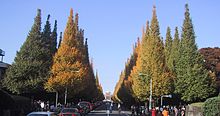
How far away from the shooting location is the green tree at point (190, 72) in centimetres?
5528

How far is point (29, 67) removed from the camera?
54906mm

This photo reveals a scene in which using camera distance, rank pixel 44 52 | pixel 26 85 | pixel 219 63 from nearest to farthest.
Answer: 1. pixel 26 85
2. pixel 44 52
3. pixel 219 63

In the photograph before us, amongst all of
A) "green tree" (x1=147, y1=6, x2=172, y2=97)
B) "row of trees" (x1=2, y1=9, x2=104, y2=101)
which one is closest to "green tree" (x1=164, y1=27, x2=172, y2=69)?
"green tree" (x1=147, y1=6, x2=172, y2=97)

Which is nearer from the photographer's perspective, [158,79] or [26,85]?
[26,85]

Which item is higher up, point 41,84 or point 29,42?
point 29,42

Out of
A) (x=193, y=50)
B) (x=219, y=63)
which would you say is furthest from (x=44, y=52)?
(x=219, y=63)

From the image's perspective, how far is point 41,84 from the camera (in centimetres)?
5612

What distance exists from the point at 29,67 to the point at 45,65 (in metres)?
3.40

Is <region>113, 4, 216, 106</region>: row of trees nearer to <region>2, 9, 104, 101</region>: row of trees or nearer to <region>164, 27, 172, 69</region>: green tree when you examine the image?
<region>164, 27, 172, 69</region>: green tree

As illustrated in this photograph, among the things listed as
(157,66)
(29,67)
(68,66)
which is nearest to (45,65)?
(29,67)

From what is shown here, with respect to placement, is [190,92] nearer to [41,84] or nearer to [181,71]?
[181,71]

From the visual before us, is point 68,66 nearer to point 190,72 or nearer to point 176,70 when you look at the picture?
point 176,70

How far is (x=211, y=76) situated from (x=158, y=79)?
26.5 ft

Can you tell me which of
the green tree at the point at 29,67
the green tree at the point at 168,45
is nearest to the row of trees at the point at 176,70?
the green tree at the point at 168,45
